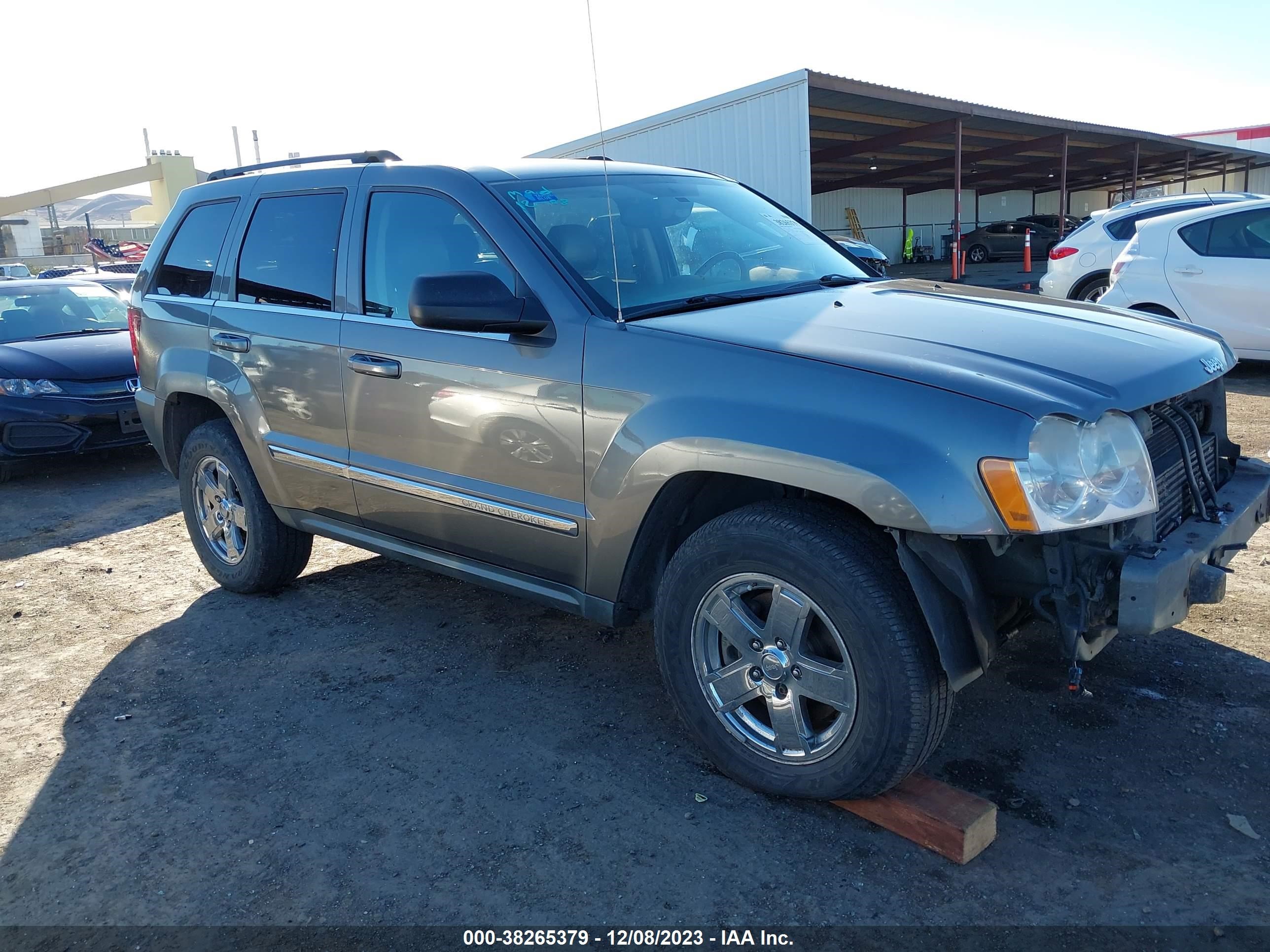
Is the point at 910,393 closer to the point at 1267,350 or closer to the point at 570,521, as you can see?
the point at 570,521

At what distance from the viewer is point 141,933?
2504 millimetres

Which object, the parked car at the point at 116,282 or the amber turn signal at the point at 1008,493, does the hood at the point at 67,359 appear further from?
the amber turn signal at the point at 1008,493

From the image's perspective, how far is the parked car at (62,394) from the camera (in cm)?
757

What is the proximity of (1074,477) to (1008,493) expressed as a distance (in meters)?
0.20

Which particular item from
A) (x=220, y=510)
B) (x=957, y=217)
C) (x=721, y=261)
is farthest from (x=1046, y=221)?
(x=220, y=510)

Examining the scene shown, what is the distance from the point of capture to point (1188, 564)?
2.50 meters

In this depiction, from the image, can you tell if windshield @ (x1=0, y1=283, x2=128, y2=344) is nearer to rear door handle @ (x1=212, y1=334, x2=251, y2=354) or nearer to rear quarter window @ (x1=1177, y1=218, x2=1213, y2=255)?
rear door handle @ (x1=212, y1=334, x2=251, y2=354)

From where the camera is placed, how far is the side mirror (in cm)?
303

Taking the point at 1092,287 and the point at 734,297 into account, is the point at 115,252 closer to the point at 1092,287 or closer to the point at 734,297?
the point at 1092,287

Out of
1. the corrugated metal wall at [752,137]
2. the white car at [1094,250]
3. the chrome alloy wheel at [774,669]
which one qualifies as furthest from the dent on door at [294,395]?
the corrugated metal wall at [752,137]

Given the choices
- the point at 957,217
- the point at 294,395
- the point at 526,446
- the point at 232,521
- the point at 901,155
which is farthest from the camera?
the point at 901,155

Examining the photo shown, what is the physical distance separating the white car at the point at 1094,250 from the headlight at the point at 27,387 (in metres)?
8.93

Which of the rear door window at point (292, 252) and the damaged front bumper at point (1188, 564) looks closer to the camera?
the damaged front bumper at point (1188, 564)

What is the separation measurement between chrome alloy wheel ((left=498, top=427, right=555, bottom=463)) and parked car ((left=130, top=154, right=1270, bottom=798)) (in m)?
0.02
